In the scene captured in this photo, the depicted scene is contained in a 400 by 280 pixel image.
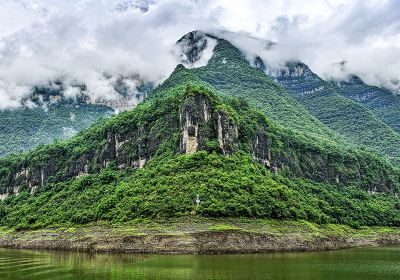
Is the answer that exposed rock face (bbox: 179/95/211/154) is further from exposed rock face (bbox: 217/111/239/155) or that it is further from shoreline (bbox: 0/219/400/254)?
shoreline (bbox: 0/219/400/254)

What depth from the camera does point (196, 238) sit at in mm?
93312

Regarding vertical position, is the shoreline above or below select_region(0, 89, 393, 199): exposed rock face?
below

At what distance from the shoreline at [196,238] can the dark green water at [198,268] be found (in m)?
11.6

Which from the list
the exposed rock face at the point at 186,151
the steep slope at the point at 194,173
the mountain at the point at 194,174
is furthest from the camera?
the exposed rock face at the point at 186,151

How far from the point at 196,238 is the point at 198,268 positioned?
2678 centimetres

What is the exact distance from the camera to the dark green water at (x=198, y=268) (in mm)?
59125

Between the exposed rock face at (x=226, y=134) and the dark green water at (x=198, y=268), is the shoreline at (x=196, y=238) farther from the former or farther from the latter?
the exposed rock face at (x=226, y=134)

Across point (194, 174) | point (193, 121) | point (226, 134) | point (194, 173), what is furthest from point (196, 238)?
point (226, 134)

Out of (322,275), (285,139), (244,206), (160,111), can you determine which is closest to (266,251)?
(244,206)

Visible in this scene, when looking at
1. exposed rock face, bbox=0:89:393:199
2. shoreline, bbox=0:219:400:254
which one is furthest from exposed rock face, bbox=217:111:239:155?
shoreline, bbox=0:219:400:254

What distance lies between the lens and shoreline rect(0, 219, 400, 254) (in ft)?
307

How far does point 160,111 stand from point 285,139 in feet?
145

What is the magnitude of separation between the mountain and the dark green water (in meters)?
27.4

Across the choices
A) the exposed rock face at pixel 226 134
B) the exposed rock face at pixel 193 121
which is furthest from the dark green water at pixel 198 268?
the exposed rock face at pixel 226 134
